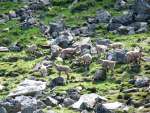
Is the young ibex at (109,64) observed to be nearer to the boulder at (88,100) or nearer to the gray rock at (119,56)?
the gray rock at (119,56)

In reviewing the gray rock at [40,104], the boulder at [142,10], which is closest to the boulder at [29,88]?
the gray rock at [40,104]

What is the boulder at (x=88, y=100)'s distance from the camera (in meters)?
46.0

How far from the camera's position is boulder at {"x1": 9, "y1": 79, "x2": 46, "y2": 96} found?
5086cm

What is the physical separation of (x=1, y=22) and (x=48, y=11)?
7416mm

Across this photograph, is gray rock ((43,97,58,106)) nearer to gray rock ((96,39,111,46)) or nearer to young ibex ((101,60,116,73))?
young ibex ((101,60,116,73))


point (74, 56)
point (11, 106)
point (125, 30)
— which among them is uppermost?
point (11, 106)

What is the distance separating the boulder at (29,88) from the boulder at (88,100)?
4.66 metres

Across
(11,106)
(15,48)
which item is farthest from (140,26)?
(11,106)

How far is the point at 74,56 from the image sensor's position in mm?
63969

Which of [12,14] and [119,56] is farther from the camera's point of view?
[12,14]

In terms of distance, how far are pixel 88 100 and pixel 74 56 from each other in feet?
56.1

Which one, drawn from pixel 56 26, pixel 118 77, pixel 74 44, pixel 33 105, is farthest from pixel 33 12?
pixel 33 105

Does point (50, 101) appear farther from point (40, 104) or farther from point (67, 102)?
point (67, 102)

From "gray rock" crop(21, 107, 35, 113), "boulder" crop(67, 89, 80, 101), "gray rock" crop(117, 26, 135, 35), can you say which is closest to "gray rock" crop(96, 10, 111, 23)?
"gray rock" crop(117, 26, 135, 35)
